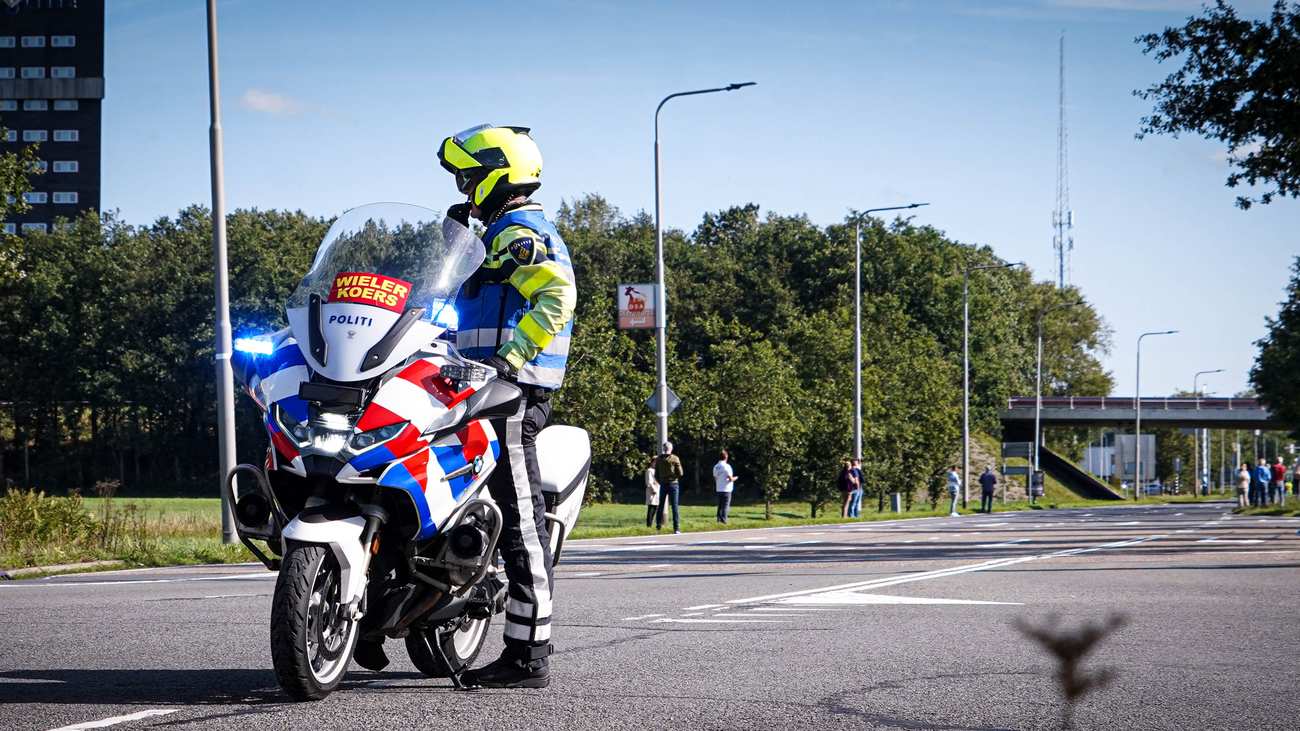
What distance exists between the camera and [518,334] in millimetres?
5773

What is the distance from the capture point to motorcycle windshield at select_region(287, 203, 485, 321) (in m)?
5.52

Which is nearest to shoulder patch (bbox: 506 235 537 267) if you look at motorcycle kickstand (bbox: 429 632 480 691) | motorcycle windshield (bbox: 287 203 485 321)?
motorcycle windshield (bbox: 287 203 485 321)

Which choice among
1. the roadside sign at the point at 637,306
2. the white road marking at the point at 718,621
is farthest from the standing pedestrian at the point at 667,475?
the white road marking at the point at 718,621

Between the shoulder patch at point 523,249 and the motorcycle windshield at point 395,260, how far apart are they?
14cm

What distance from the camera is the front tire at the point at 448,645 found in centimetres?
591

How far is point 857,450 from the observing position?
4641cm

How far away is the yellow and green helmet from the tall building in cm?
7945

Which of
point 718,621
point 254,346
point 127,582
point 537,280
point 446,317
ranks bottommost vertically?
point 127,582

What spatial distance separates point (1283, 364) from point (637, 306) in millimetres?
36773

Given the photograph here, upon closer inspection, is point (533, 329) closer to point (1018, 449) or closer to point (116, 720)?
point (116, 720)

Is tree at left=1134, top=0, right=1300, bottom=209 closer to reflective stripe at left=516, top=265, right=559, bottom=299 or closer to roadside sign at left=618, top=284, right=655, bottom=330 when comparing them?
roadside sign at left=618, top=284, right=655, bottom=330

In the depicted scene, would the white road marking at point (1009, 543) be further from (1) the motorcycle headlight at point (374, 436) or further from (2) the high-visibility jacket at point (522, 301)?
(1) the motorcycle headlight at point (374, 436)

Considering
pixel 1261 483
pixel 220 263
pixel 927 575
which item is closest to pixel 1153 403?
pixel 1261 483

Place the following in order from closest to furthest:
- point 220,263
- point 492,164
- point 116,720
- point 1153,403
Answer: point 116,720, point 492,164, point 220,263, point 1153,403
